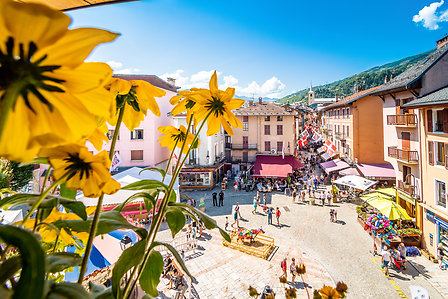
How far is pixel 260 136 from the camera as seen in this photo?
2877cm

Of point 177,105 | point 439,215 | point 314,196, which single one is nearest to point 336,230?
point 439,215

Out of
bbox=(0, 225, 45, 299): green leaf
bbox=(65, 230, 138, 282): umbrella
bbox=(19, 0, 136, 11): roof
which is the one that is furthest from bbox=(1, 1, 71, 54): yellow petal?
bbox=(65, 230, 138, 282): umbrella

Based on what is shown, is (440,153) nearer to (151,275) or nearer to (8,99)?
(151,275)

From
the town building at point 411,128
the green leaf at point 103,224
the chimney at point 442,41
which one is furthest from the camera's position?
the chimney at point 442,41

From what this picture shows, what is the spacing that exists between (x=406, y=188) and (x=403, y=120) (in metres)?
4.10

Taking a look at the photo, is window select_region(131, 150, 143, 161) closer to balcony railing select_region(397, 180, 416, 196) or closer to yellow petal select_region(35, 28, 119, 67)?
balcony railing select_region(397, 180, 416, 196)

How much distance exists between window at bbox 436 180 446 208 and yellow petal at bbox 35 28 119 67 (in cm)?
1544

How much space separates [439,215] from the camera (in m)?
11.5

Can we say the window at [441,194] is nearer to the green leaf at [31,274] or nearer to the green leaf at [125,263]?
the green leaf at [125,263]

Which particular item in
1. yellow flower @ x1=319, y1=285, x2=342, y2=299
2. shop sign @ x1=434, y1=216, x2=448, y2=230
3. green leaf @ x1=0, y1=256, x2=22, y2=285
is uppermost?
green leaf @ x1=0, y1=256, x2=22, y2=285

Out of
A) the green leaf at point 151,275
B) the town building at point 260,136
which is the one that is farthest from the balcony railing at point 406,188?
the green leaf at point 151,275

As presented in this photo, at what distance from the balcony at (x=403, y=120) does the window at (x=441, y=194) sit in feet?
12.4

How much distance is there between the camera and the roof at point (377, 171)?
21.5 metres

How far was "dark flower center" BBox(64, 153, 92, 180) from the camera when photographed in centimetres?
63
